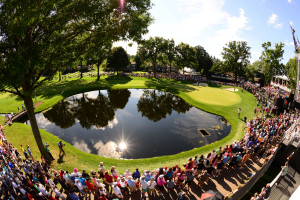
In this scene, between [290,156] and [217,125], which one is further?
[217,125]

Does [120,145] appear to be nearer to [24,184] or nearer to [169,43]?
[24,184]

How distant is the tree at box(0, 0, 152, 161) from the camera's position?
9820mm

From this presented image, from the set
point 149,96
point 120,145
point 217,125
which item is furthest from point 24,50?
point 149,96

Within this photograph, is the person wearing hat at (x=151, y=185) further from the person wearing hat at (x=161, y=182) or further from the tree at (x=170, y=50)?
the tree at (x=170, y=50)

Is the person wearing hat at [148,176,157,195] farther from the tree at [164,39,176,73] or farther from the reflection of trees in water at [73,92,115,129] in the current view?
the tree at [164,39,176,73]

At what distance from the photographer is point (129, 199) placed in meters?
11.5

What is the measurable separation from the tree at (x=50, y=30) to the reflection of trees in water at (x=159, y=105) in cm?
1771

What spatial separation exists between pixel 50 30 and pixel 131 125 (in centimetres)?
1747

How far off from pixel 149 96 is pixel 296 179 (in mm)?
32662

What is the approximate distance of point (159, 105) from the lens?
36.4 meters

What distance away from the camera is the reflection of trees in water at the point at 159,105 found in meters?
31.2

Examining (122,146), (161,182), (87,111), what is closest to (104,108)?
(87,111)

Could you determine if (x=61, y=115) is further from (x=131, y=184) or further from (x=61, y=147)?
(x=131, y=184)

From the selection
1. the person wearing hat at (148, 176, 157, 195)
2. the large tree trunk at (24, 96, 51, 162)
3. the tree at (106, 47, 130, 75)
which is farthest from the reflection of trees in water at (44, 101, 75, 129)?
the tree at (106, 47, 130, 75)
